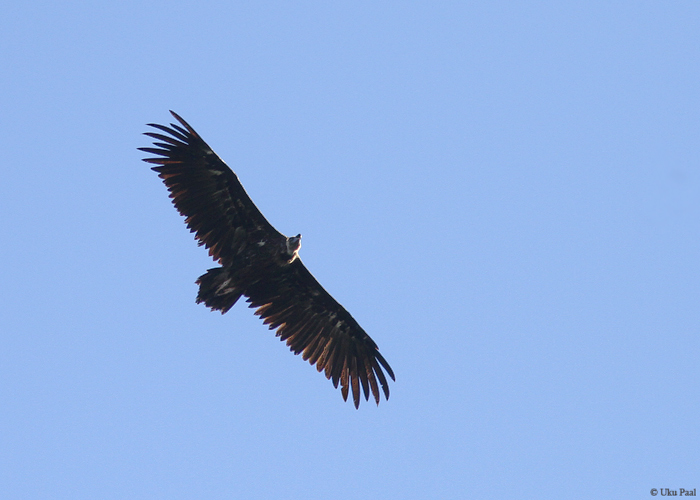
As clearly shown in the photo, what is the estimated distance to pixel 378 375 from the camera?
76.2 feet

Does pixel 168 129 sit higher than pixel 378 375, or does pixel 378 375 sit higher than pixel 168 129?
pixel 168 129

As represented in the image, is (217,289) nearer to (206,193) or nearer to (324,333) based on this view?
(206,193)

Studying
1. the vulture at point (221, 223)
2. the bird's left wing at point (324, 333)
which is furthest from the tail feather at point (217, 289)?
the bird's left wing at point (324, 333)

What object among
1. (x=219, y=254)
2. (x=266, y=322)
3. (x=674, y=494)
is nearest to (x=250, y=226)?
(x=219, y=254)

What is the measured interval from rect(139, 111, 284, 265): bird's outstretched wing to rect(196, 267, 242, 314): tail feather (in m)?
0.44

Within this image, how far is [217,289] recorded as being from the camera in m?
21.2

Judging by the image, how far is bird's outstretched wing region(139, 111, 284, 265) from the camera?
838 inches

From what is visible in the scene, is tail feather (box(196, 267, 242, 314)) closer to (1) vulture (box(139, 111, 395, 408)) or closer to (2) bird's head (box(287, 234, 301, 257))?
(1) vulture (box(139, 111, 395, 408))

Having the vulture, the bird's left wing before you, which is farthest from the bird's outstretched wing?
the bird's left wing

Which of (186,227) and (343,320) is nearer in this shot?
(186,227)

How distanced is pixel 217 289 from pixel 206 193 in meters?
2.35

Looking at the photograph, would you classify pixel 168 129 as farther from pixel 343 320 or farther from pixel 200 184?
pixel 343 320

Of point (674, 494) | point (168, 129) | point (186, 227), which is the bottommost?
point (674, 494)

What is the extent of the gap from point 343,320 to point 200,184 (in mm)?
5239
